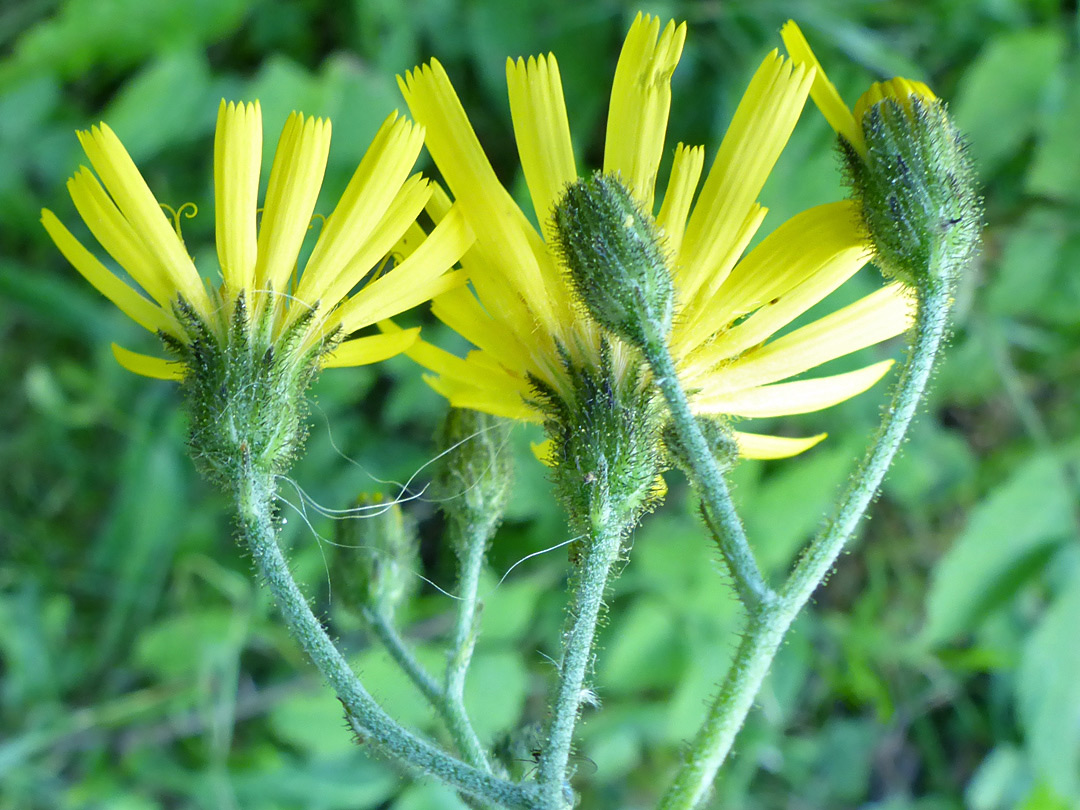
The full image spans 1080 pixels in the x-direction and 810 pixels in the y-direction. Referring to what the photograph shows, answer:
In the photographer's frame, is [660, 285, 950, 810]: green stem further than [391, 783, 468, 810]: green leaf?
No

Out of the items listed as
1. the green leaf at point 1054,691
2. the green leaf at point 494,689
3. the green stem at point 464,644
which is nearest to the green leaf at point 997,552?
the green leaf at point 1054,691

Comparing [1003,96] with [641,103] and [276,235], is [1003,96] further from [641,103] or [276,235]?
[276,235]

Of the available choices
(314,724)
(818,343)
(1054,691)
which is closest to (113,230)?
(818,343)

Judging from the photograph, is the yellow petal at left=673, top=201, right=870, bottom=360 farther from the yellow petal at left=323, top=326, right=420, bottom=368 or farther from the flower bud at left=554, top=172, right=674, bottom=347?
the yellow petal at left=323, top=326, right=420, bottom=368

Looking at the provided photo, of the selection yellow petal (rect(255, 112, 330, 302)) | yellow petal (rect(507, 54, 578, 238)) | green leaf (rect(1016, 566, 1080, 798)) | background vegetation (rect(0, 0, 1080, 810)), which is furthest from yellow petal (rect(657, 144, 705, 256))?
green leaf (rect(1016, 566, 1080, 798))

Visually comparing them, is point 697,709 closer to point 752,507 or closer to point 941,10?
point 752,507
